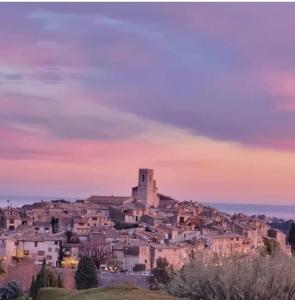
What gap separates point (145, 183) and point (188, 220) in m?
17.0

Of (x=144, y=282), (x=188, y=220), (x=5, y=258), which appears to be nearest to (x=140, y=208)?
(x=188, y=220)

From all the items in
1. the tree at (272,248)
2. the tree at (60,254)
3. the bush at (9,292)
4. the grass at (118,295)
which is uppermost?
the tree at (272,248)

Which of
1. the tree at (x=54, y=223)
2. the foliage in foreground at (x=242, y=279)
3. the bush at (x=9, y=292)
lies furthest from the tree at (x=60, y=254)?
the foliage in foreground at (x=242, y=279)

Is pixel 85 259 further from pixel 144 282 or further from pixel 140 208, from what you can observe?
pixel 140 208

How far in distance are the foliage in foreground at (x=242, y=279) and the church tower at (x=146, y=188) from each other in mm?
60869

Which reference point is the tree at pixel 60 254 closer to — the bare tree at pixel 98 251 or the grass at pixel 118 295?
the bare tree at pixel 98 251

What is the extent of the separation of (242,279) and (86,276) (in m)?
17.9

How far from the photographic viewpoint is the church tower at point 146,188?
2707 inches

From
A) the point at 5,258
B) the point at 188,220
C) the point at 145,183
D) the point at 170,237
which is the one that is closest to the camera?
the point at 5,258

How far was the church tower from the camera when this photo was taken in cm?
6875

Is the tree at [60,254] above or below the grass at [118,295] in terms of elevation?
below

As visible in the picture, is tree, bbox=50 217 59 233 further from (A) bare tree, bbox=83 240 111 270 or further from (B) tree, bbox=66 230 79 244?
(A) bare tree, bbox=83 240 111 270

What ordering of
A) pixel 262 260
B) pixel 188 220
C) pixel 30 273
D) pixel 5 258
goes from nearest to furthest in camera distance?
pixel 262 260 → pixel 30 273 → pixel 5 258 → pixel 188 220

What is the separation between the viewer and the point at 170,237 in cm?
4169
